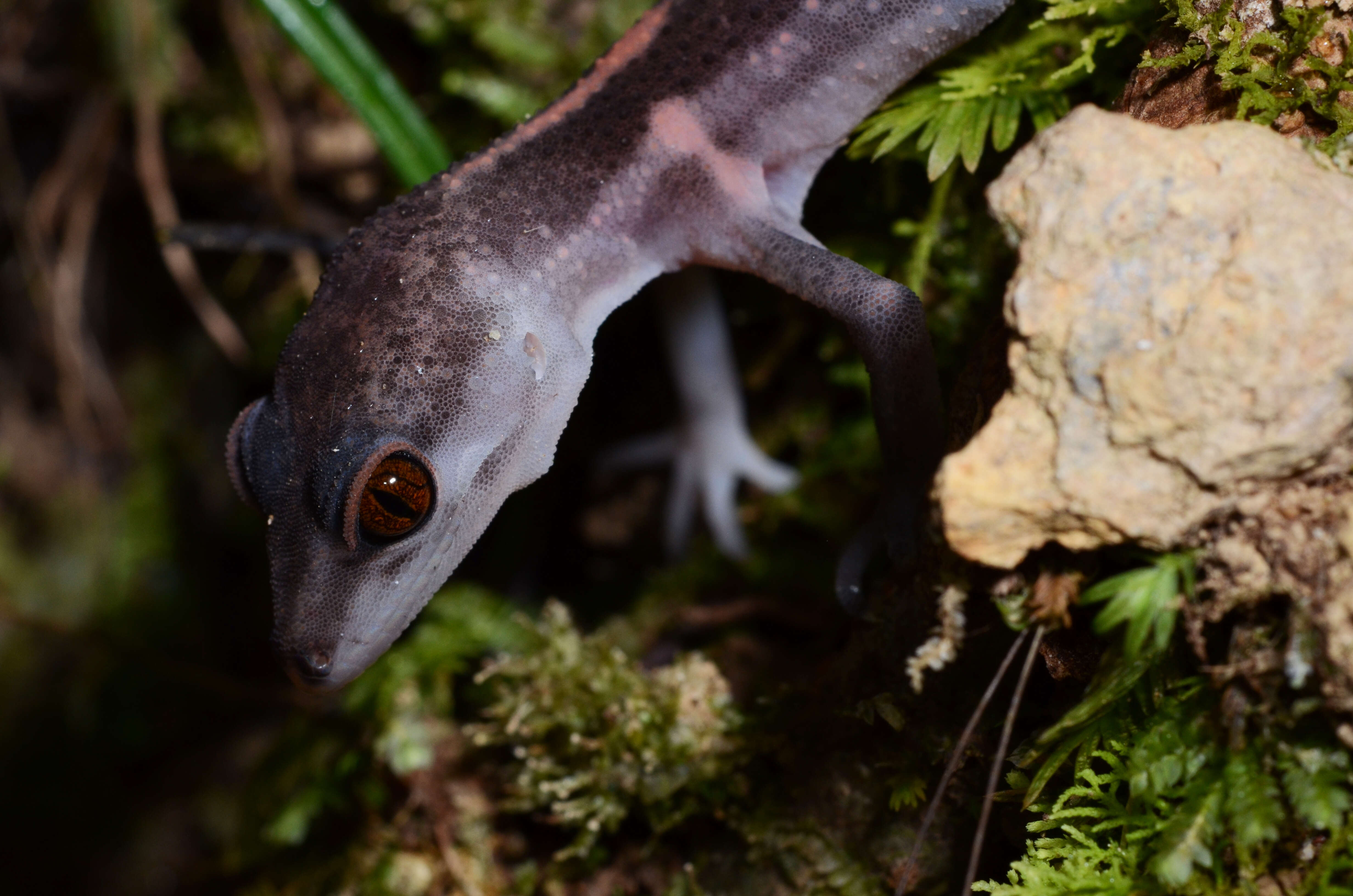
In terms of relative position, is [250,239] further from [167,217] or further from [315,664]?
[315,664]

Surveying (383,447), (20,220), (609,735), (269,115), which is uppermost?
(20,220)

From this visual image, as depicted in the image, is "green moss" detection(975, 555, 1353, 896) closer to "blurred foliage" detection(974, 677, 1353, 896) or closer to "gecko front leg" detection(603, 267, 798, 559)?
"blurred foliage" detection(974, 677, 1353, 896)

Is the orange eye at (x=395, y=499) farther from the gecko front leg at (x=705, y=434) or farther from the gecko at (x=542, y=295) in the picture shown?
the gecko front leg at (x=705, y=434)

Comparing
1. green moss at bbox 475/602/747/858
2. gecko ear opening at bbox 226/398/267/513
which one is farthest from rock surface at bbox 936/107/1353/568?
gecko ear opening at bbox 226/398/267/513

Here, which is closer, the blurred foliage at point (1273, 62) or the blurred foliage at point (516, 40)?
the blurred foliage at point (1273, 62)

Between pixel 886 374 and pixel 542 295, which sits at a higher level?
pixel 542 295

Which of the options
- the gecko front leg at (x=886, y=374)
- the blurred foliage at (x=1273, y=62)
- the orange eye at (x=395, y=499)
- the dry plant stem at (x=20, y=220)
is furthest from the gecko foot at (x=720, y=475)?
the dry plant stem at (x=20, y=220)

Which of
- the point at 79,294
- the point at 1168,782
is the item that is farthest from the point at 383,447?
the point at 79,294
